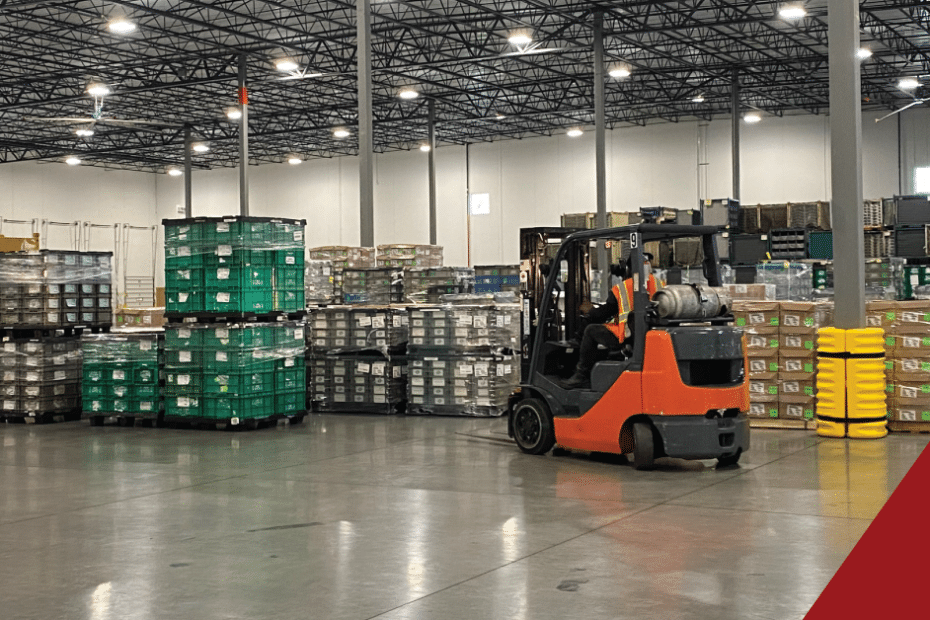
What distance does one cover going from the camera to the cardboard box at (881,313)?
11.3 meters

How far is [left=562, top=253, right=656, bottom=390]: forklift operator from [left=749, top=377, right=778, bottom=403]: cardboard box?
3.12 m

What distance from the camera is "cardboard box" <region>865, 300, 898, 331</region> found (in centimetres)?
1132

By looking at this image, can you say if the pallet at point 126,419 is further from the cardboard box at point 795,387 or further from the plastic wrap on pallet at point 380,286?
the cardboard box at point 795,387

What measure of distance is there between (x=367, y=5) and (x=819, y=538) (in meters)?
13.7

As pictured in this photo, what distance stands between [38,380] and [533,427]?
7.50 meters

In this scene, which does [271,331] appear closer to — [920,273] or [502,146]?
[920,273]

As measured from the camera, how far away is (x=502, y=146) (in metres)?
40.4

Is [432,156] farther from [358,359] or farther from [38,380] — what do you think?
[38,380]

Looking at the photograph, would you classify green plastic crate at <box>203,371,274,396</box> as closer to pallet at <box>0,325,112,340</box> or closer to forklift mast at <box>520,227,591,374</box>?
pallet at <box>0,325,112,340</box>

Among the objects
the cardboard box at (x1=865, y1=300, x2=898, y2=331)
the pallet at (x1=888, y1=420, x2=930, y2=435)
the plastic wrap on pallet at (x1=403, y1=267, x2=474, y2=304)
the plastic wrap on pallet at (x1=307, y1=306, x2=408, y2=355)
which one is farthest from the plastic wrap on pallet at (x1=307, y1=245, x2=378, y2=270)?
the pallet at (x1=888, y1=420, x2=930, y2=435)

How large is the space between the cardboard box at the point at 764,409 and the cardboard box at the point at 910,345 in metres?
1.38

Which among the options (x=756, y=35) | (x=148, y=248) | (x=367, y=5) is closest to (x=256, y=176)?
(x=148, y=248)

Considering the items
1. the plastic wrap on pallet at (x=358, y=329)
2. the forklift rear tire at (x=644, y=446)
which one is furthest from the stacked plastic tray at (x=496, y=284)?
the forklift rear tire at (x=644, y=446)

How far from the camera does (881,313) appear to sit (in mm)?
11398
